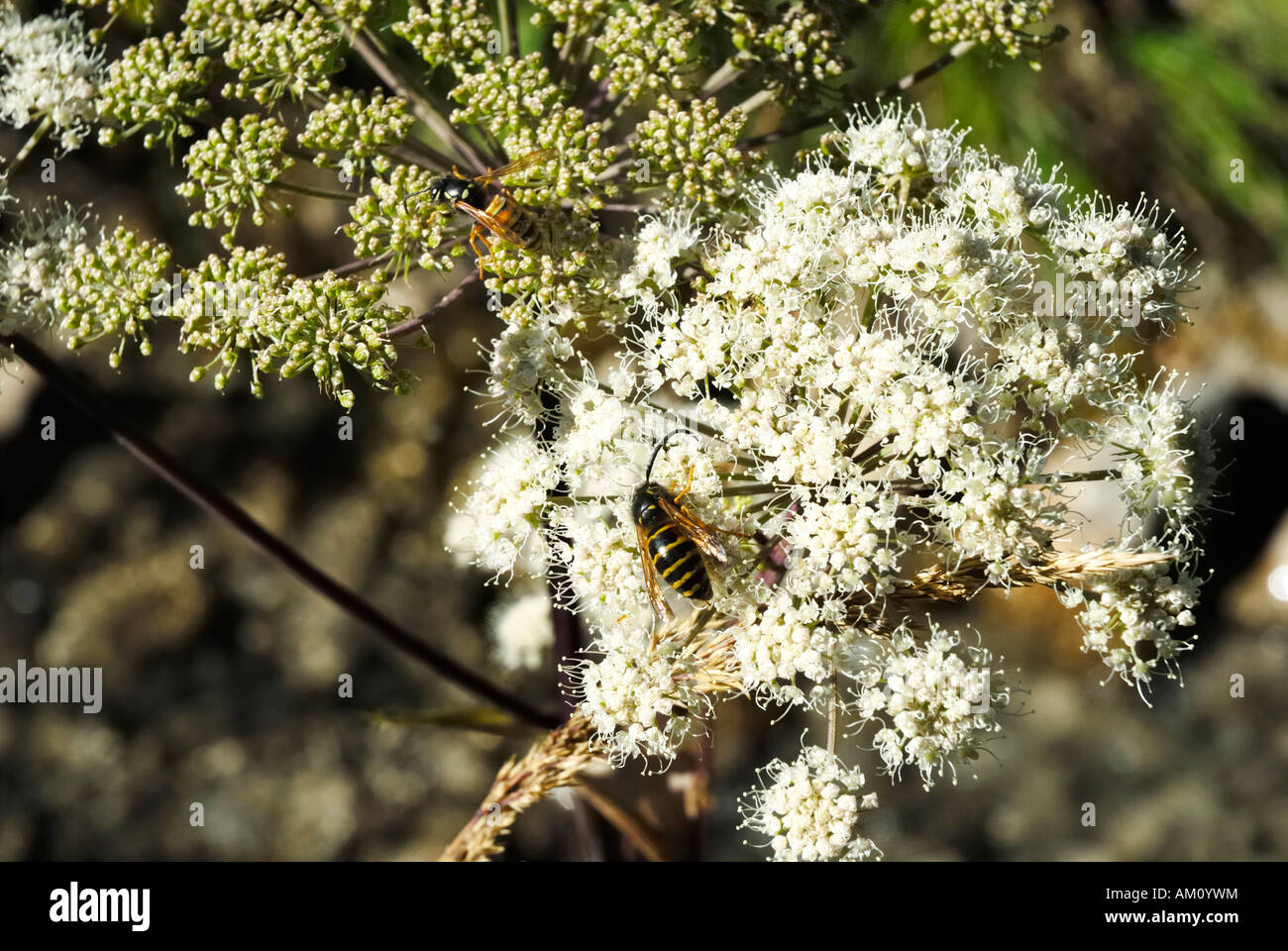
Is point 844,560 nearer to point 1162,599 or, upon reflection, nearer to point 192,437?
point 1162,599

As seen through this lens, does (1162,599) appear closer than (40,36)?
Yes

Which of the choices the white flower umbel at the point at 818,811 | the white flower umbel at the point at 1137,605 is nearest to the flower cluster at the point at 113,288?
the white flower umbel at the point at 818,811

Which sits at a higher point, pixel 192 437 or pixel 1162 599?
pixel 192 437

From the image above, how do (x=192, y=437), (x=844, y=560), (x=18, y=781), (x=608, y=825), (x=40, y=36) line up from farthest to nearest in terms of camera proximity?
(x=192, y=437) < (x=18, y=781) < (x=608, y=825) < (x=40, y=36) < (x=844, y=560)

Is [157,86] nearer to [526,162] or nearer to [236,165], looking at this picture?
[236,165]

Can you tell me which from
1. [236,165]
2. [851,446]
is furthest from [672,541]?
[236,165]

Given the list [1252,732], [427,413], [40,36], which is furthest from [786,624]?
[1252,732]
